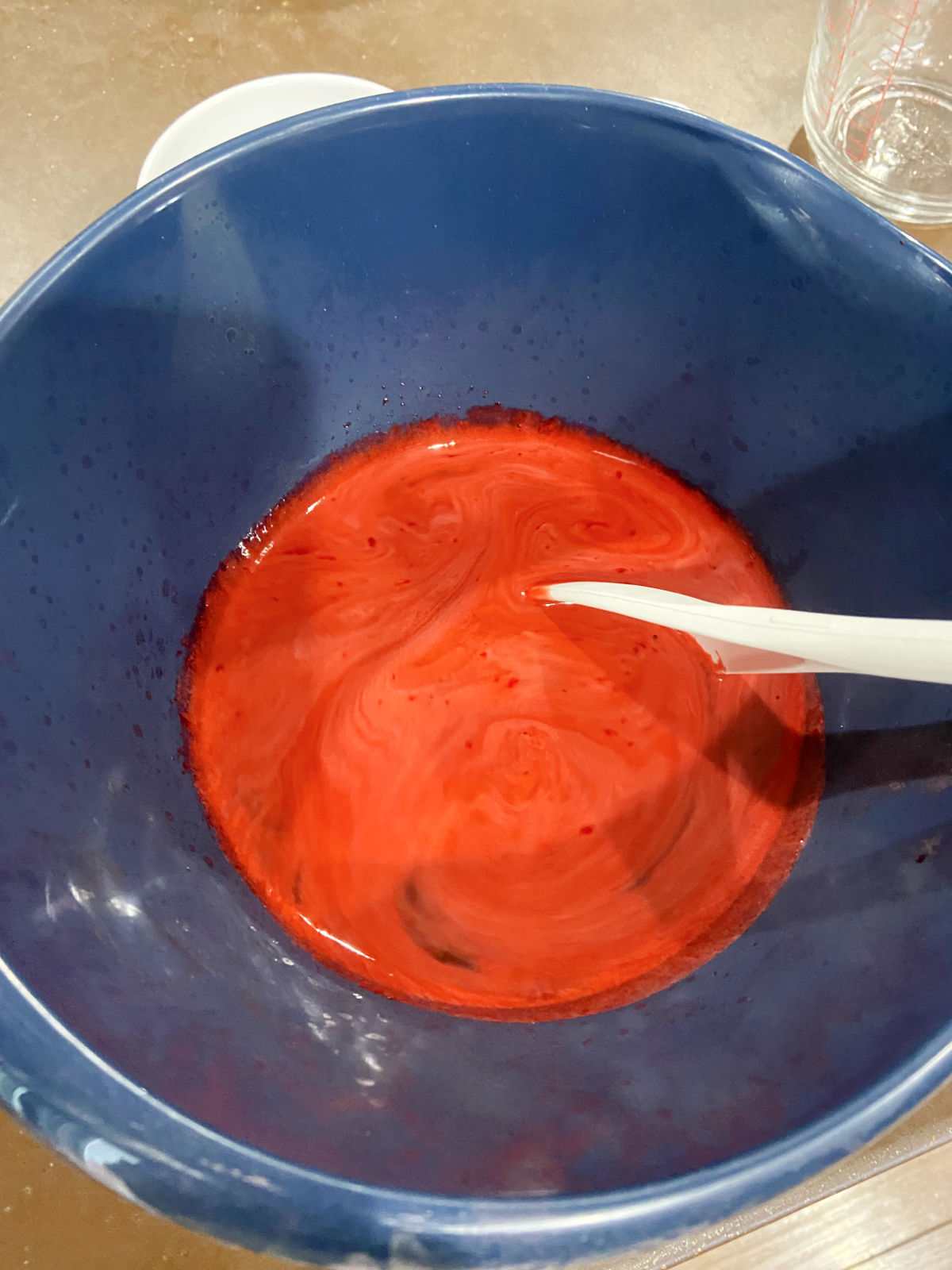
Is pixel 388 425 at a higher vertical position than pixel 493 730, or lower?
higher

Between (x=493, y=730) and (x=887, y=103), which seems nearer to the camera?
(x=493, y=730)

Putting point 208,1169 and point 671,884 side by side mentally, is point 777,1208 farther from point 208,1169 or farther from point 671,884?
point 208,1169

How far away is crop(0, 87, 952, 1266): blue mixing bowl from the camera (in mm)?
501

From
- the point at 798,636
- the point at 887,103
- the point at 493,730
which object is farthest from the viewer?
the point at 887,103

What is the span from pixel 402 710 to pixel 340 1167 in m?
0.43

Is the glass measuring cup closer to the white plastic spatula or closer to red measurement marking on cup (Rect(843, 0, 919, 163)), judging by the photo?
red measurement marking on cup (Rect(843, 0, 919, 163))

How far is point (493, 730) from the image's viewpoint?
0.87 meters

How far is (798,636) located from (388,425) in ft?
1.58

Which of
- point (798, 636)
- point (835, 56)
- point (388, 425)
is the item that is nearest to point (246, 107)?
point (388, 425)

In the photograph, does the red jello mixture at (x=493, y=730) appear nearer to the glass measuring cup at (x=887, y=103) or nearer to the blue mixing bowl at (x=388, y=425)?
the blue mixing bowl at (x=388, y=425)

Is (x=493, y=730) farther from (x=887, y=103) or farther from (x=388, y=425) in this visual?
(x=887, y=103)

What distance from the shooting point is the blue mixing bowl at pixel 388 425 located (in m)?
0.50

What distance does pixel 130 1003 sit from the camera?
572mm

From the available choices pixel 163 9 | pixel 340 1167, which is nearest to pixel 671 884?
pixel 340 1167
